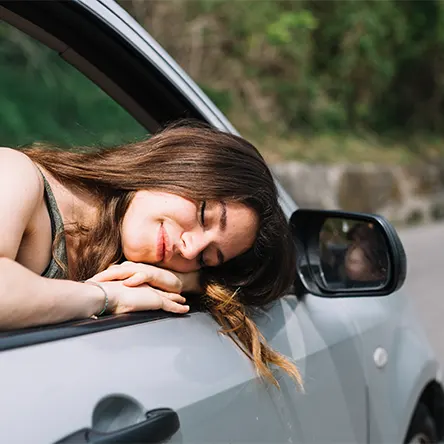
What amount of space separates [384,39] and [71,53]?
560 inches

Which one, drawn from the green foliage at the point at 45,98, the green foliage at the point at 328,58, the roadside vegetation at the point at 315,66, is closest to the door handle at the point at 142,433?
the green foliage at the point at 45,98

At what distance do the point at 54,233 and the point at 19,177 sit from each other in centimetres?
22

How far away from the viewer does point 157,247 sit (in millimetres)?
1984

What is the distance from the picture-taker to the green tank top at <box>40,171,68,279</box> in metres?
1.88

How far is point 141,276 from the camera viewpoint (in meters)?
1.93

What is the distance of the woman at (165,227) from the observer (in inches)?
72.8

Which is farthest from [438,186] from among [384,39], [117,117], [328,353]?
[328,353]

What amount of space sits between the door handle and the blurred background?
7.28 m

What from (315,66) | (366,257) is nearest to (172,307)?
(366,257)

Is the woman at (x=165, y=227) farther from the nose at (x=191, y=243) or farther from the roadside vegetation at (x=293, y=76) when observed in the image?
the roadside vegetation at (x=293, y=76)

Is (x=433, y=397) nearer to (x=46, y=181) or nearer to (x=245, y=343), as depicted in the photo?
(x=245, y=343)

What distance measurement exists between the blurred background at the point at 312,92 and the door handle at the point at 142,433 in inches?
287

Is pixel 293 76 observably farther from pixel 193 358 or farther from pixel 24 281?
pixel 24 281

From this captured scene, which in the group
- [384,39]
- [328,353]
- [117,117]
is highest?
[384,39]
